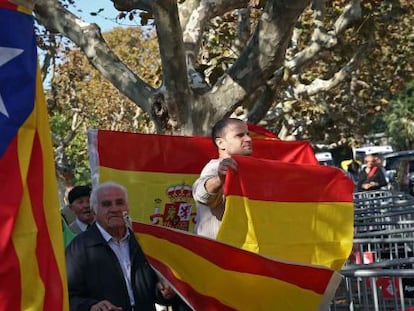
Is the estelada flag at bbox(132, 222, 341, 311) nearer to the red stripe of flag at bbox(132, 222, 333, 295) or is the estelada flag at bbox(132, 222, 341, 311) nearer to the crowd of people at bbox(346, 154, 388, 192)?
the red stripe of flag at bbox(132, 222, 333, 295)

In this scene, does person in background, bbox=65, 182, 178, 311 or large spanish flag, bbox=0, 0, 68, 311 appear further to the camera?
person in background, bbox=65, 182, 178, 311

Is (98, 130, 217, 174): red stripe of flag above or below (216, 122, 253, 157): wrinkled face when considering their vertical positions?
above

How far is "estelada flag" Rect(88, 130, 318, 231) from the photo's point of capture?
7.12m

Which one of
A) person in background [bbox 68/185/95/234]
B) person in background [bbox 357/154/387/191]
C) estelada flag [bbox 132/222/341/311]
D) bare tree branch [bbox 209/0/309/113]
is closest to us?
estelada flag [bbox 132/222/341/311]

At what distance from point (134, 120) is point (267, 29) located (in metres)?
27.5

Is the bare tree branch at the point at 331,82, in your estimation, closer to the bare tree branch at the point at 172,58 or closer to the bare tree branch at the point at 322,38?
the bare tree branch at the point at 322,38

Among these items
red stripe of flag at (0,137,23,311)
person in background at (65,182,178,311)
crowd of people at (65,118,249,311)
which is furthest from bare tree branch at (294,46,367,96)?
red stripe of flag at (0,137,23,311)

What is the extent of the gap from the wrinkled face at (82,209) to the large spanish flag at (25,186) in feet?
12.9

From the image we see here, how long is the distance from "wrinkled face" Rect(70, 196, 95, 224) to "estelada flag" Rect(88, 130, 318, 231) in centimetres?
60

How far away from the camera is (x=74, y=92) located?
34.4 meters

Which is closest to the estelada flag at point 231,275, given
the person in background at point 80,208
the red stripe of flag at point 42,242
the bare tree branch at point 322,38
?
the red stripe of flag at point 42,242

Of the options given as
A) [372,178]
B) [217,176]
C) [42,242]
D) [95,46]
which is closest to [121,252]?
[217,176]

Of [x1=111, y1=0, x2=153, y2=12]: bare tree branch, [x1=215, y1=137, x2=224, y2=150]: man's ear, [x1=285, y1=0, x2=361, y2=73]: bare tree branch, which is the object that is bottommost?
[x1=215, y1=137, x2=224, y2=150]: man's ear

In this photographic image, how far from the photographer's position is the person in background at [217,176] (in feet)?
18.4
